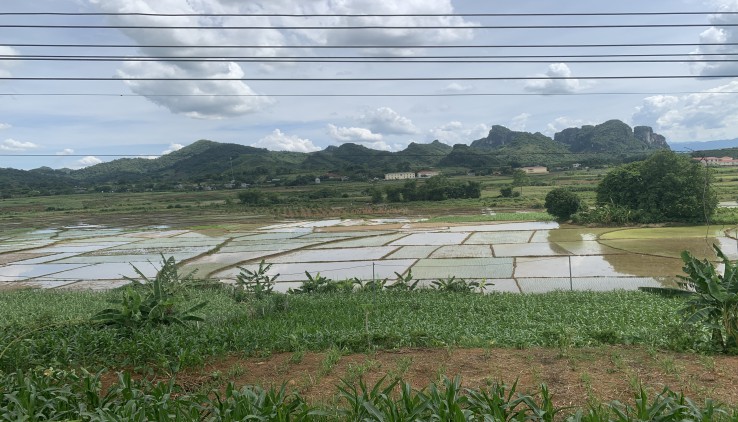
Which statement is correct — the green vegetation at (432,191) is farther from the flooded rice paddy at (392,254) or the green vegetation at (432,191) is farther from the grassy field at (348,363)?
the grassy field at (348,363)

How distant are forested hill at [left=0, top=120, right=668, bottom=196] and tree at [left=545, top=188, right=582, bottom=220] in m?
30.9

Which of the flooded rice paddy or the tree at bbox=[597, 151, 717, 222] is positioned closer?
the flooded rice paddy

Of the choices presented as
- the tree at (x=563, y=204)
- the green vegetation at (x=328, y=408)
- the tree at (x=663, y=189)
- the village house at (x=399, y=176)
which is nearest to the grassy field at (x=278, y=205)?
the tree at (x=663, y=189)

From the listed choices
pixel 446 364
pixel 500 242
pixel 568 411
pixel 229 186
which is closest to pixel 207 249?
pixel 500 242

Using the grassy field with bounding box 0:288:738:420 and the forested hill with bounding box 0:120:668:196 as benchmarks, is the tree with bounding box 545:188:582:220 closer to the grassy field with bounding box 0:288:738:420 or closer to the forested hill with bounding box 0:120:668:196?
the grassy field with bounding box 0:288:738:420

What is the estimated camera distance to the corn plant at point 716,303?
538 cm

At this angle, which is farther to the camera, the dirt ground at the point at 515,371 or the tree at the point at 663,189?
the tree at the point at 663,189

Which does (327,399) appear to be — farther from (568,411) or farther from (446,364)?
(568,411)

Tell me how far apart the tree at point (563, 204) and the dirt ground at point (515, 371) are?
29472 mm

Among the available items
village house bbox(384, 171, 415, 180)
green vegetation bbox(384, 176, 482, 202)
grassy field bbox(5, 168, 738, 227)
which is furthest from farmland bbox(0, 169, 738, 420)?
village house bbox(384, 171, 415, 180)

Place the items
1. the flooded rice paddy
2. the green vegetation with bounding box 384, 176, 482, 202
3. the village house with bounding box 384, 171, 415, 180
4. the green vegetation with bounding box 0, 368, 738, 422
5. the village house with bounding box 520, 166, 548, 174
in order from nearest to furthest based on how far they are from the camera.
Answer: the green vegetation with bounding box 0, 368, 738, 422 < the flooded rice paddy < the green vegetation with bounding box 384, 176, 482, 202 < the village house with bounding box 384, 171, 415, 180 < the village house with bounding box 520, 166, 548, 174

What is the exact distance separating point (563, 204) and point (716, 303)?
29.6 metres

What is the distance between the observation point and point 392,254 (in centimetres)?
2172

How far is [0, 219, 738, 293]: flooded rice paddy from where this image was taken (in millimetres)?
16109
